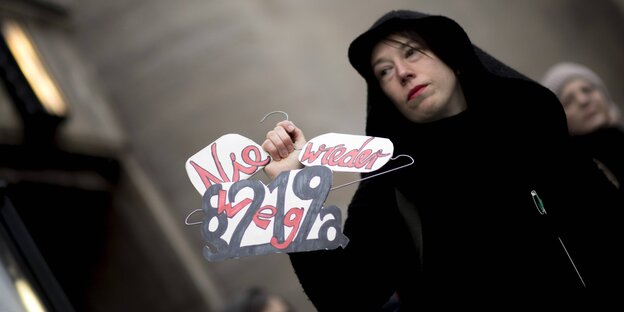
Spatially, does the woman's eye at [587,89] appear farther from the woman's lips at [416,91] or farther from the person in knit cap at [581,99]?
the woman's lips at [416,91]

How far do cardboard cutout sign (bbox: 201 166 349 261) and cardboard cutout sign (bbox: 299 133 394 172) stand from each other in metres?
0.05

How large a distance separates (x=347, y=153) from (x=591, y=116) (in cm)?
240

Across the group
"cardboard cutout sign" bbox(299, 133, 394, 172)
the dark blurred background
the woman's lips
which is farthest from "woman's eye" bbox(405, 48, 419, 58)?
the dark blurred background

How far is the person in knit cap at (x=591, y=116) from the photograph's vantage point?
4.08 metres

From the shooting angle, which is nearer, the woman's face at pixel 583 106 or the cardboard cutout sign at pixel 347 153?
the cardboard cutout sign at pixel 347 153

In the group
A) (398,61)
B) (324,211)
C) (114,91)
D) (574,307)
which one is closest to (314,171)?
(324,211)

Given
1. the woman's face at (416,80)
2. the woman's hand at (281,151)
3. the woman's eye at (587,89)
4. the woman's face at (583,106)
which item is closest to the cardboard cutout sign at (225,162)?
the woman's hand at (281,151)

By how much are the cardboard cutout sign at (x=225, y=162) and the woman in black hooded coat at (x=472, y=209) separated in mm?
50

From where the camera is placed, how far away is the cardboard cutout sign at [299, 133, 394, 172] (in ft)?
7.41

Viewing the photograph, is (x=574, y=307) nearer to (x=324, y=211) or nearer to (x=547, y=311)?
(x=547, y=311)

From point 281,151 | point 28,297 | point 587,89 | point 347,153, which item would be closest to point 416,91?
point 347,153

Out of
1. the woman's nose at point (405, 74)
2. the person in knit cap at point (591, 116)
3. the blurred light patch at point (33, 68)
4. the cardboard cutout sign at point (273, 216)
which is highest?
the blurred light patch at point (33, 68)

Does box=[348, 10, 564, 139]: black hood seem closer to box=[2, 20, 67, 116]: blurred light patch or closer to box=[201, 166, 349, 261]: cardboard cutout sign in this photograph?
box=[201, 166, 349, 261]: cardboard cutout sign

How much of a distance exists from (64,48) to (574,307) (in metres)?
5.21
